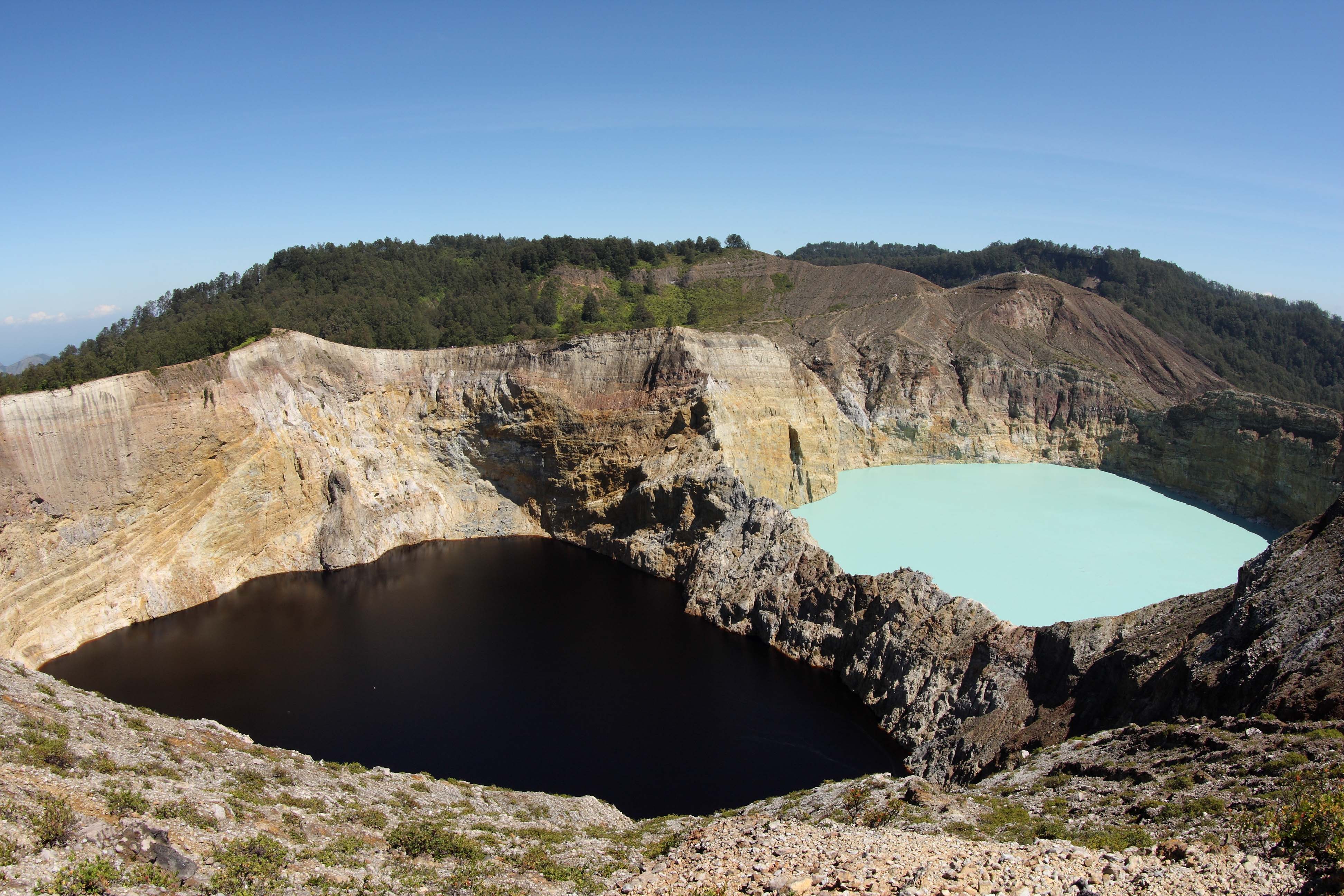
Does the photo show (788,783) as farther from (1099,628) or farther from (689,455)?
(689,455)

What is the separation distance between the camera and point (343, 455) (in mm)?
38719

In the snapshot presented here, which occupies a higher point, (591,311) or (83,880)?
(591,311)

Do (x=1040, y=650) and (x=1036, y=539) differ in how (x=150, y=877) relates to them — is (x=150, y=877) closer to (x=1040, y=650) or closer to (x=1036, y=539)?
(x=1040, y=650)

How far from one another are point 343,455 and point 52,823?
32.1 metres

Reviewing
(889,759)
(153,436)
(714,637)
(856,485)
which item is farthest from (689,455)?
(153,436)

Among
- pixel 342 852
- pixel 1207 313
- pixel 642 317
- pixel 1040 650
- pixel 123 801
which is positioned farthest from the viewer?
pixel 1207 313

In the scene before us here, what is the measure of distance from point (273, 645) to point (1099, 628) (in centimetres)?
2819

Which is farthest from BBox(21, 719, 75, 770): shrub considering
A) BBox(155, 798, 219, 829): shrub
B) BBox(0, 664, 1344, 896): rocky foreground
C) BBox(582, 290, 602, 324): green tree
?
BBox(582, 290, 602, 324): green tree

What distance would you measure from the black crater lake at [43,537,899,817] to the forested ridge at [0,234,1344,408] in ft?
47.4

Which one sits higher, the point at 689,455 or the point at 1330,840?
the point at 689,455

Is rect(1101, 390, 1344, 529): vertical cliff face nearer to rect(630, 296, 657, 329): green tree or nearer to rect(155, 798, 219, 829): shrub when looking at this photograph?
rect(630, 296, 657, 329): green tree

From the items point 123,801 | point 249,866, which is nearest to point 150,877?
point 249,866

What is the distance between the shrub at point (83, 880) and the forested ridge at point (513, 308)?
104ft

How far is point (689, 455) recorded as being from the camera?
37531 millimetres
